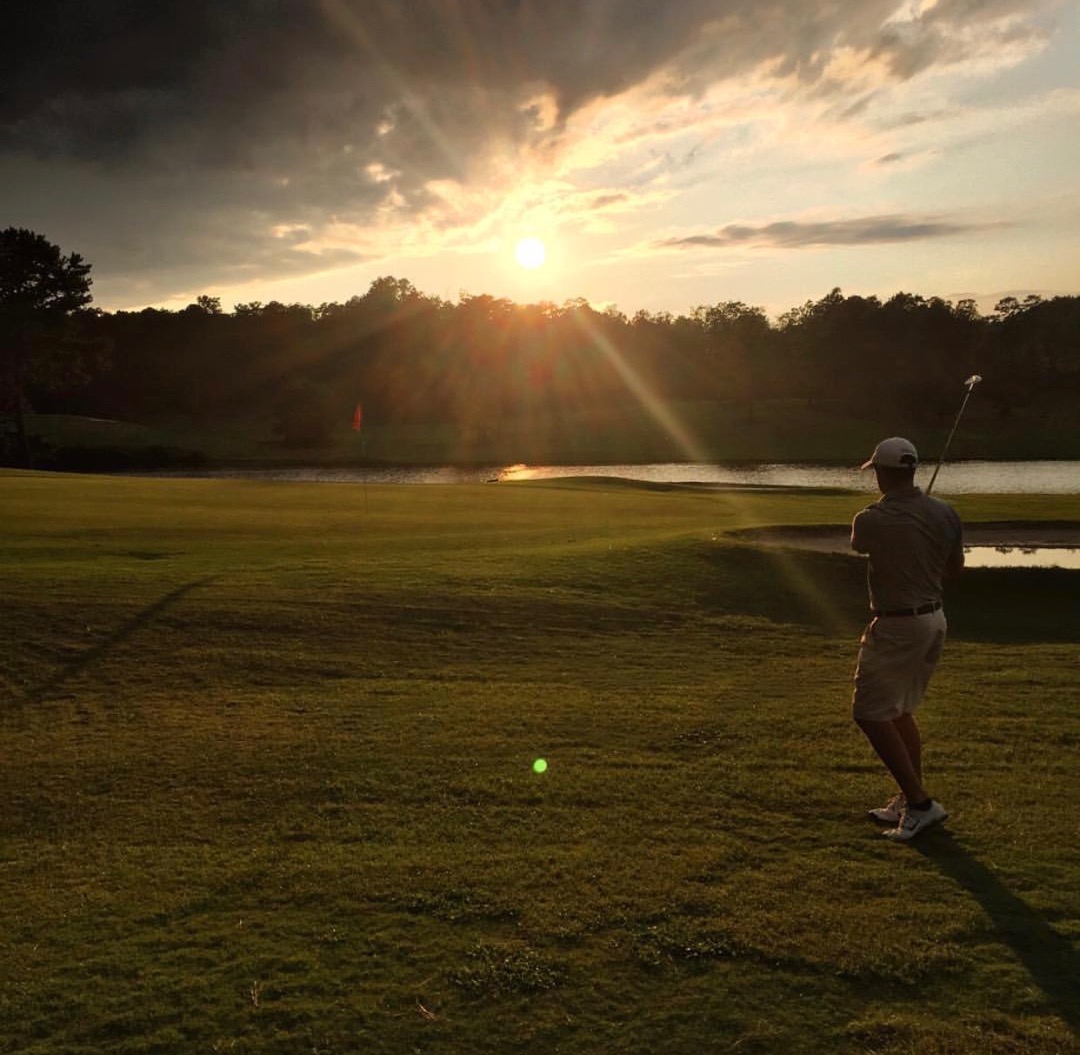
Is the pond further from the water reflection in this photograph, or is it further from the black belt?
the black belt

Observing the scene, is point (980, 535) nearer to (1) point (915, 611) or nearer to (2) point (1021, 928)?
(1) point (915, 611)

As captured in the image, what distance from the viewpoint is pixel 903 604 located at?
23.4 feet

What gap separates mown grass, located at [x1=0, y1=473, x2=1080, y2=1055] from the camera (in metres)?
5.02

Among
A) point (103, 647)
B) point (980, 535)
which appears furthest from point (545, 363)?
Answer: point (103, 647)

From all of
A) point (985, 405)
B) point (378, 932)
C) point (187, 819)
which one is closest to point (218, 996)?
point (378, 932)

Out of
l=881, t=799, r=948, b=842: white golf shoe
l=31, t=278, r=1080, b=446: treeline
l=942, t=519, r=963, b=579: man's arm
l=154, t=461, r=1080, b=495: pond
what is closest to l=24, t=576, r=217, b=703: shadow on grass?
l=881, t=799, r=948, b=842: white golf shoe

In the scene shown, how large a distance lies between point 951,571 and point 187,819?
635 cm

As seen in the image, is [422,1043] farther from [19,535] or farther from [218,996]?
[19,535]

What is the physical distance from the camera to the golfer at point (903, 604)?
708 cm

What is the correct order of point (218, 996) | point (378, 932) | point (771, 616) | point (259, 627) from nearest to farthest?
point (218, 996) < point (378, 932) < point (259, 627) < point (771, 616)

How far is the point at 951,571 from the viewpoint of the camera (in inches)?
284

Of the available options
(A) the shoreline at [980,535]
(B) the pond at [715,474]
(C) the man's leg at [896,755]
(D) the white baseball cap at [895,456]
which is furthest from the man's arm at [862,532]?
(B) the pond at [715,474]

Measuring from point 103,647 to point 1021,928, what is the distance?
1086cm

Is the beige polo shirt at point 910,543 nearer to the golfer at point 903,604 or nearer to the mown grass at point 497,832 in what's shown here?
the golfer at point 903,604
